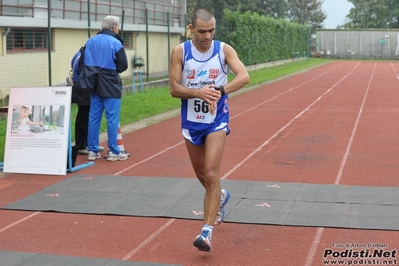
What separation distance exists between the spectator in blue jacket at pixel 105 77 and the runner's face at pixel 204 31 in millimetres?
4691

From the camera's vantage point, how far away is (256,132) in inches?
577

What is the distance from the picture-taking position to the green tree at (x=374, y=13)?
105 metres

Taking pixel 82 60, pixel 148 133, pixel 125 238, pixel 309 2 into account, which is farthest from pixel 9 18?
pixel 309 2

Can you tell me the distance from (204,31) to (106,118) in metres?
5.08

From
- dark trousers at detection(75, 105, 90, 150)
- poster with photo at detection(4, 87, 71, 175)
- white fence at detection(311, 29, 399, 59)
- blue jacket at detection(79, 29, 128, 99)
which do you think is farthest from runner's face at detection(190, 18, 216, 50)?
white fence at detection(311, 29, 399, 59)

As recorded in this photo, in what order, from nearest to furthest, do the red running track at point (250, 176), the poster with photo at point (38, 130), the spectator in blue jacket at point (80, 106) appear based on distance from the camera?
the red running track at point (250, 176)
the poster with photo at point (38, 130)
the spectator in blue jacket at point (80, 106)

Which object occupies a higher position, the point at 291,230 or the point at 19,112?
the point at 19,112

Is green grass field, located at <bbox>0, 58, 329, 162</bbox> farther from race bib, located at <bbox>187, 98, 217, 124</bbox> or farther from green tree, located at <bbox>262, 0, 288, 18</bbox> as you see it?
green tree, located at <bbox>262, 0, 288, 18</bbox>

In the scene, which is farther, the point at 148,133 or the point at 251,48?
the point at 251,48

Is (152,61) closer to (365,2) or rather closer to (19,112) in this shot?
(19,112)

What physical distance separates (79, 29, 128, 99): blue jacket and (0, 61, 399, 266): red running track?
1.12 meters

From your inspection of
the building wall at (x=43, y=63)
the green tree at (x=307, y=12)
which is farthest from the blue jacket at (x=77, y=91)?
the green tree at (x=307, y=12)

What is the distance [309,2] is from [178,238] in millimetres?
106994

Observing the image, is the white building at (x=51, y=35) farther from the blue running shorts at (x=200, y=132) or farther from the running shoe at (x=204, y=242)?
the running shoe at (x=204, y=242)
